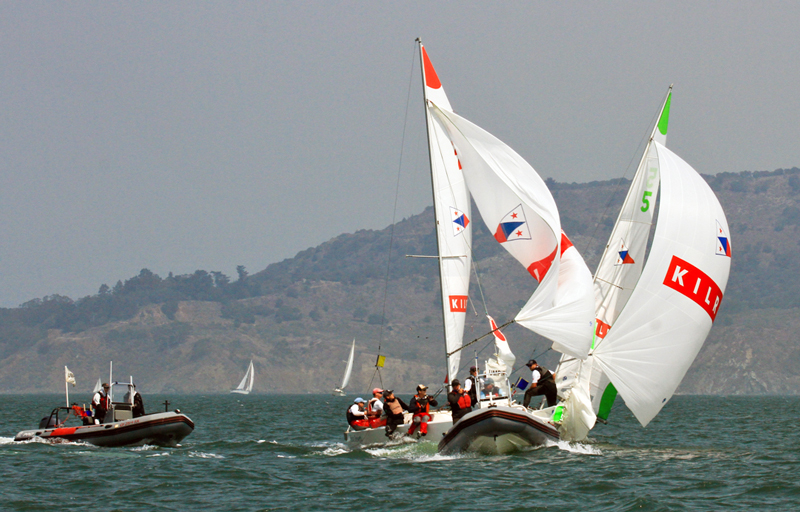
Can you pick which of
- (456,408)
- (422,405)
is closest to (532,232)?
(456,408)

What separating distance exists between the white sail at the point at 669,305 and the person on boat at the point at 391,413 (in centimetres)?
494

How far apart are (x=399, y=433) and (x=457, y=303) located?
3.98 metres

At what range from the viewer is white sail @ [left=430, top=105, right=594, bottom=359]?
22281mm

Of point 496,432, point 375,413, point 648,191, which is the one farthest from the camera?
point 648,191

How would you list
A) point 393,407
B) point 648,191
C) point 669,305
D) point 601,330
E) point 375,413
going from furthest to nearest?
point 648,191 → point 601,330 → point 375,413 → point 393,407 → point 669,305

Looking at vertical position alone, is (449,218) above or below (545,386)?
above

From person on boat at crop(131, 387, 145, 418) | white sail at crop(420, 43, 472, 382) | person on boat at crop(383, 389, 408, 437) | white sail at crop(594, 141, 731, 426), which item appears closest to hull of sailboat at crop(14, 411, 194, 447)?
person on boat at crop(131, 387, 145, 418)

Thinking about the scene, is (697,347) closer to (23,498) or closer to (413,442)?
(413,442)

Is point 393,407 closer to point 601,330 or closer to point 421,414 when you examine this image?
point 421,414

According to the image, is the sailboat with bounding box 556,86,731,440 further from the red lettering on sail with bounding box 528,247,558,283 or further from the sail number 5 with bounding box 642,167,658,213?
Answer: the sail number 5 with bounding box 642,167,658,213

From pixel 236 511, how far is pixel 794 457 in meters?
14.2

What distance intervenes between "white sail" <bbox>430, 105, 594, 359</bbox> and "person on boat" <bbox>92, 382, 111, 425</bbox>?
11287 mm

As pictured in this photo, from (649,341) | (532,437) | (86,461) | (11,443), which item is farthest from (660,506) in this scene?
(11,443)

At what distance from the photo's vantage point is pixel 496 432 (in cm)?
2180
